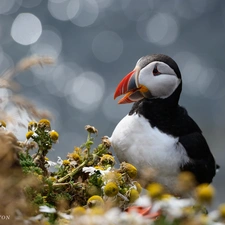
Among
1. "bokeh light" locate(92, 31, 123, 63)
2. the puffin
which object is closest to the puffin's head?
the puffin

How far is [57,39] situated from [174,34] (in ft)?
6.56

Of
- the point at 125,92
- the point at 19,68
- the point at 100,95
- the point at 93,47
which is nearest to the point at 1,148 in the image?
the point at 19,68

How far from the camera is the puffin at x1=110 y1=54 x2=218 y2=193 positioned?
2643 mm

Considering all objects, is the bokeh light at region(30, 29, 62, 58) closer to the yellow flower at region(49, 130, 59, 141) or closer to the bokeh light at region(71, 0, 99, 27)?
the bokeh light at region(71, 0, 99, 27)

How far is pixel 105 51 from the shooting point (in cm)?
924

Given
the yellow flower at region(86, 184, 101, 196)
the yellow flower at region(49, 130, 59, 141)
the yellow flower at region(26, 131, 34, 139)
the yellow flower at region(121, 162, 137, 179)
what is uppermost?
the yellow flower at region(49, 130, 59, 141)

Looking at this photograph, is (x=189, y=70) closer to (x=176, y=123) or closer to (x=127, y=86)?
(x=176, y=123)

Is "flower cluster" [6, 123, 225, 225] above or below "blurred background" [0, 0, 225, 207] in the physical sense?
below

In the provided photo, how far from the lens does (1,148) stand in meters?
1.39

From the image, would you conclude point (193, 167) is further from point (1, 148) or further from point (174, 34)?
point (174, 34)

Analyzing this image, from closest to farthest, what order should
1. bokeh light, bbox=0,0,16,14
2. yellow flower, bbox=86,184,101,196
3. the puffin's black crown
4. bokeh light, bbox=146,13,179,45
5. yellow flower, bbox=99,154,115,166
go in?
yellow flower, bbox=86,184,101,196, yellow flower, bbox=99,154,115,166, the puffin's black crown, bokeh light, bbox=146,13,179,45, bokeh light, bbox=0,0,16,14

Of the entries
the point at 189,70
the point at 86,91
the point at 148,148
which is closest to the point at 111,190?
the point at 148,148

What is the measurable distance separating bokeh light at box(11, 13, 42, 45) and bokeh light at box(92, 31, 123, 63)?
37.6 inches

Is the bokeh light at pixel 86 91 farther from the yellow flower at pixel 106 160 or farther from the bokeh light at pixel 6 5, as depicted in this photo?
the yellow flower at pixel 106 160
